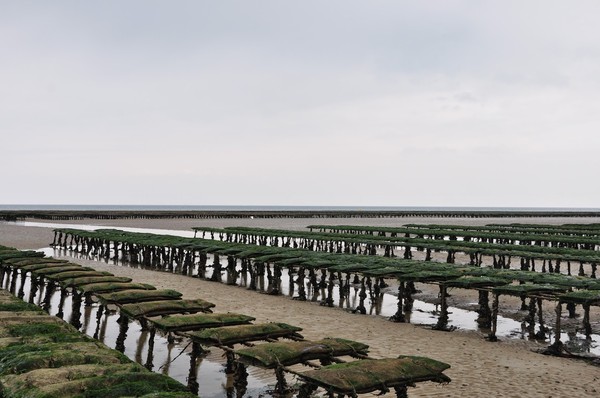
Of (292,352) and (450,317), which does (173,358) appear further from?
(450,317)

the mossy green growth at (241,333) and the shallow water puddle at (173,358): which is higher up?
the mossy green growth at (241,333)

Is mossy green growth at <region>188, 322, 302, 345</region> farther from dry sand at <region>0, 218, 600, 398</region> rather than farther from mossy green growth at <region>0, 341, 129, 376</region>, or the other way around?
dry sand at <region>0, 218, 600, 398</region>

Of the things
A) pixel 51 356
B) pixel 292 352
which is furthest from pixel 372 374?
pixel 51 356

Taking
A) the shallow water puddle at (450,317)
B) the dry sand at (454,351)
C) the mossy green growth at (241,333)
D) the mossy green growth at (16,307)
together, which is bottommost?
the shallow water puddle at (450,317)

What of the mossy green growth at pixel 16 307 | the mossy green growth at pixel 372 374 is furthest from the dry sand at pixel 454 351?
the mossy green growth at pixel 16 307

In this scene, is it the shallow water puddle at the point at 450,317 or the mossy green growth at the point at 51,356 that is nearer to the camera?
the mossy green growth at the point at 51,356

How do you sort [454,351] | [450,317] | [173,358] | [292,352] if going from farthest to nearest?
1. [450,317]
2. [454,351]
3. [173,358]
4. [292,352]

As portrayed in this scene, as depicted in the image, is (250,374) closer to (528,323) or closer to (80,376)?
(80,376)

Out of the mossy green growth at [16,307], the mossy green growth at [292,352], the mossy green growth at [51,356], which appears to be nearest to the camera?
the mossy green growth at [51,356]

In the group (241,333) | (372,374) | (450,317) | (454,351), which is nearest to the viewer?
(372,374)

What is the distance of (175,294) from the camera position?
1589cm

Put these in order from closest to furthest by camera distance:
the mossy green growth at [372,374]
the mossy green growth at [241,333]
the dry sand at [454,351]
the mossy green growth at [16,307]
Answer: the mossy green growth at [372,374], the mossy green growth at [241,333], the dry sand at [454,351], the mossy green growth at [16,307]

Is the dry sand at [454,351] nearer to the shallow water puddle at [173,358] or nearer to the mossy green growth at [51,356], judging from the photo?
the shallow water puddle at [173,358]

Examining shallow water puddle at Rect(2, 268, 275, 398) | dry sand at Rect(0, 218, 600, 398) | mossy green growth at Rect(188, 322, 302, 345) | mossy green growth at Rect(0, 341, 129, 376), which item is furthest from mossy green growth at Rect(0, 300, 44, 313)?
dry sand at Rect(0, 218, 600, 398)
